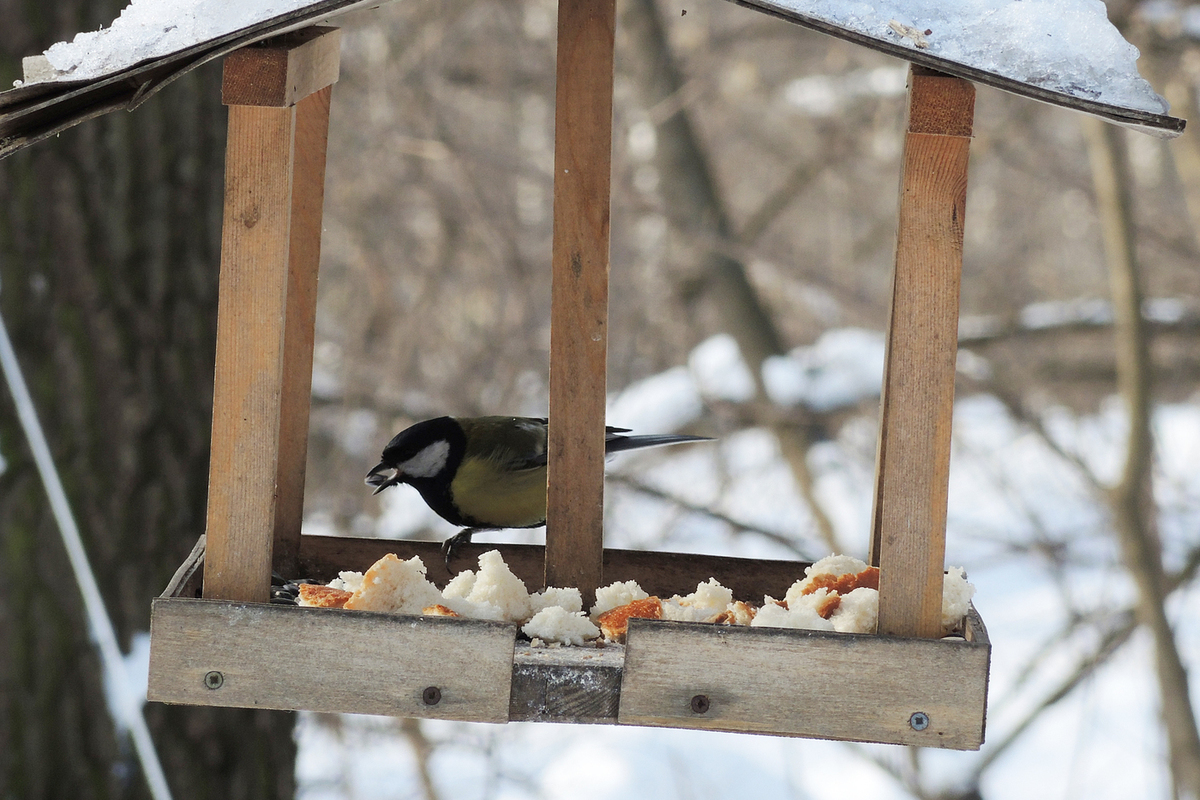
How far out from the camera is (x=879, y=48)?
1.52 meters

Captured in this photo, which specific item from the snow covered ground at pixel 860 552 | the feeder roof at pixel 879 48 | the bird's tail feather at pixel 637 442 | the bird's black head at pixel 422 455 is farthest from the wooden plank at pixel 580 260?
the snow covered ground at pixel 860 552

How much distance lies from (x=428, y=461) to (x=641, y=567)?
596 mm

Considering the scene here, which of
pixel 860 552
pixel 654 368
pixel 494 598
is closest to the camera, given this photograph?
pixel 494 598

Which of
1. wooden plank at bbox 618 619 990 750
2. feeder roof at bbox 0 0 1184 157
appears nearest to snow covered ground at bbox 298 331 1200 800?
wooden plank at bbox 618 619 990 750

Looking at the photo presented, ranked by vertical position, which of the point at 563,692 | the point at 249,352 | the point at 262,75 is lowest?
the point at 563,692

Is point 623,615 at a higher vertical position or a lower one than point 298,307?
lower

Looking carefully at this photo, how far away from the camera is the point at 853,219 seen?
27.0 feet

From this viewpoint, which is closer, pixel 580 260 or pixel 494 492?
pixel 580 260

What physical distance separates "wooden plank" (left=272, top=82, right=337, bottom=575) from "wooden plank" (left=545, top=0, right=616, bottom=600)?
0.52 m

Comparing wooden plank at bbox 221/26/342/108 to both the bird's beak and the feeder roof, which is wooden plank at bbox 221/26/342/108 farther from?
the bird's beak

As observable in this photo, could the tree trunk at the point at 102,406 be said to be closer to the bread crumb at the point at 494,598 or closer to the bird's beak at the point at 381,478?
the bird's beak at the point at 381,478

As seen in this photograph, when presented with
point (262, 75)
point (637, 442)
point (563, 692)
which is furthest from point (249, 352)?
point (637, 442)

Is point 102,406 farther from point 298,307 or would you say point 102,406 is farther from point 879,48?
point 879,48

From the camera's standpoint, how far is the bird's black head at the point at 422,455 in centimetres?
255
